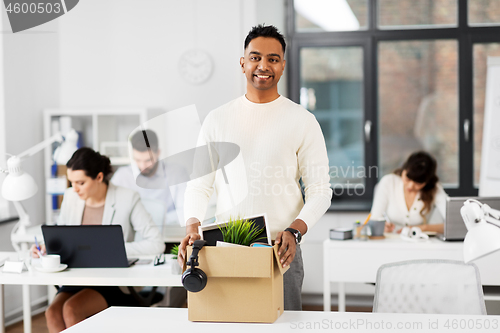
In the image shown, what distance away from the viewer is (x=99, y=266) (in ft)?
7.50

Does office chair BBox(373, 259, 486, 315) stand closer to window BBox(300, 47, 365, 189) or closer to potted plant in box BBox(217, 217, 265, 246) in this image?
potted plant in box BBox(217, 217, 265, 246)

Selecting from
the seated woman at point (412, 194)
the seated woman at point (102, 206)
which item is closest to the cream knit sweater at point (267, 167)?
the seated woman at point (102, 206)

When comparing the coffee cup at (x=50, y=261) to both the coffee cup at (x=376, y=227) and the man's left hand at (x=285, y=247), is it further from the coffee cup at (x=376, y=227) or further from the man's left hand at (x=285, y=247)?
the coffee cup at (x=376, y=227)

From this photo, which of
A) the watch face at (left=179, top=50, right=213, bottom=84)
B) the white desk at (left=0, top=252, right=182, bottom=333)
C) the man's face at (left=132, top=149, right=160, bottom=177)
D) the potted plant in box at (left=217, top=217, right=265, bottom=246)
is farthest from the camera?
the watch face at (left=179, top=50, right=213, bottom=84)

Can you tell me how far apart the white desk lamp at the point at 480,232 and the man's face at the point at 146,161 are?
3.17 metres

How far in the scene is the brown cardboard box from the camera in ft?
4.41

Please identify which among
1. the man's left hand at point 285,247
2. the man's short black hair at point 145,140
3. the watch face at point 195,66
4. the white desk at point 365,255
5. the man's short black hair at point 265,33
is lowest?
the white desk at point 365,255

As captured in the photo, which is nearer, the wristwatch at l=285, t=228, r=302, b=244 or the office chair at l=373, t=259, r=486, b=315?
the wristwatch at l=285, t=228, r=302, b=244

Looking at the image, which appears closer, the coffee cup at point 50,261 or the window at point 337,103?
the coffee cup at point 50,261

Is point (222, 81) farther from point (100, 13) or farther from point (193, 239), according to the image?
point (193, 239)

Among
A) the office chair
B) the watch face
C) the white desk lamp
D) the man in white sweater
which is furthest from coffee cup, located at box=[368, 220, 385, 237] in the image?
the watch face

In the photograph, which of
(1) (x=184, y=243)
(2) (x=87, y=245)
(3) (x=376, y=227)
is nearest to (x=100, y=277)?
(2) (x=87, y=245)

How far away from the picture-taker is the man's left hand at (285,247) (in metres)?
1.40

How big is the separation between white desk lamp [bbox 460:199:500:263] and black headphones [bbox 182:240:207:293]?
2.14 feet
